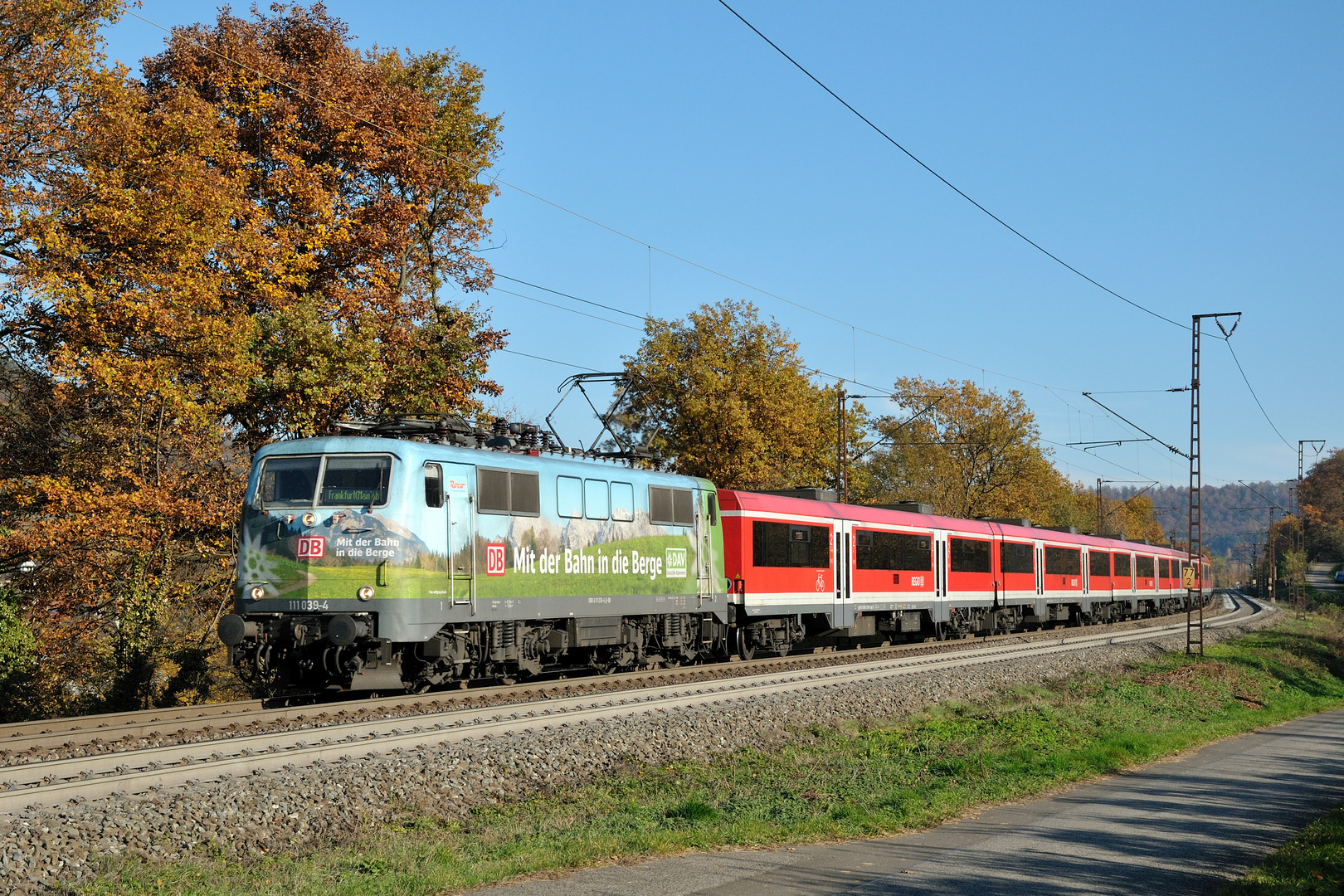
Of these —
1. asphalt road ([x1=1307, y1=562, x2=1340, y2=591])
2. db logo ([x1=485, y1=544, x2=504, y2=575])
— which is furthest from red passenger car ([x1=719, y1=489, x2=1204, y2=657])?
asphalt road ([x1=1307, y1=562, x2=1340, y2=591])

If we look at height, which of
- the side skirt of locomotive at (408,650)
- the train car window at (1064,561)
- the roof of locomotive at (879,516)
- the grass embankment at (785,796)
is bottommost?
the grass embankment at (785,796)

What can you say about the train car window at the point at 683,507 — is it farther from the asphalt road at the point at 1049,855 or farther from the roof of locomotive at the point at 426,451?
the asphalt road at the point at 1049,855

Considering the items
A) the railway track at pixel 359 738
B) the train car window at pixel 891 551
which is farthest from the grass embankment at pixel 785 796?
the train car window at pixel 891 551

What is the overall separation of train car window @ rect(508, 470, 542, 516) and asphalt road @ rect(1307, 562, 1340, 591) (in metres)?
105

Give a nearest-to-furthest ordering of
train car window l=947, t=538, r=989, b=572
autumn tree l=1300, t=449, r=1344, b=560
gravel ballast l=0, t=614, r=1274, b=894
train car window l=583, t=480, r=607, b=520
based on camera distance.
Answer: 1. gravel ballast l=0, t=614, r=1274, b=894
2. train car window l=583, t=480, r=607, b=520
3. train car window l=947, t=538, r=989, b=572
4. autumn tree l=1300, t=449, r=1344, b=560

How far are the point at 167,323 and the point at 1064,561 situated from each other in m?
34.5

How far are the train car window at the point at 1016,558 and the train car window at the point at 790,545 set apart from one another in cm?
1290

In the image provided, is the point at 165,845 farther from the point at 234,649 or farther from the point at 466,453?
the point at 466,453

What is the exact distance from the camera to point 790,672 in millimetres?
22453

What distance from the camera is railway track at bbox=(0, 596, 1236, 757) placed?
510 inches

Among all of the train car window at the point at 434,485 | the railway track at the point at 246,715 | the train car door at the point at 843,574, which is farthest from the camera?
the train car door at the point at 843,574

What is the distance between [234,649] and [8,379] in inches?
429

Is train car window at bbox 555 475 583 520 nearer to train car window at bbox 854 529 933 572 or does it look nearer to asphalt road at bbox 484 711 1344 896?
asphalt road at bbox 484 711 1344 896

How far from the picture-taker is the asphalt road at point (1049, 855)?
25.9 feet
